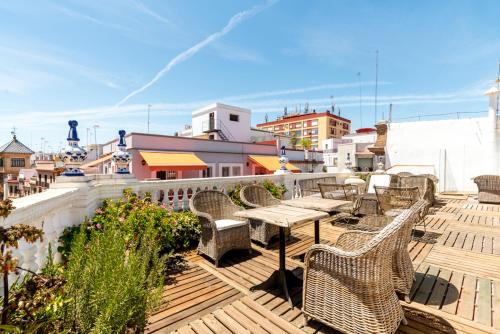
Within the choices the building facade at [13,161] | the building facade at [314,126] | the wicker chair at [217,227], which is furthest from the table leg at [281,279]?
the building facade at [13,161]

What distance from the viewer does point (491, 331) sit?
85.5 inches

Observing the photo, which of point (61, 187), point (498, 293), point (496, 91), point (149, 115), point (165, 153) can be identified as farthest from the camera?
point (149, 115)

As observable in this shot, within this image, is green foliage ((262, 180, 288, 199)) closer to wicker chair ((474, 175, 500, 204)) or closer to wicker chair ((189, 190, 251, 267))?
wicker chair ((189, 190, 251, 267))

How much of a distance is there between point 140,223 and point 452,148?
53.2 feet

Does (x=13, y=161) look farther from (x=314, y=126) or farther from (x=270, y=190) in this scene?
(x=314, y=126)

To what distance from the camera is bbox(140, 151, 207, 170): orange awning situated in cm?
1414

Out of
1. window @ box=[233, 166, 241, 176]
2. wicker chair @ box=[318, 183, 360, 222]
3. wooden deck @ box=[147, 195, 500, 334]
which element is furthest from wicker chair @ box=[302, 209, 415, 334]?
window @ box=[233, 166, 241, 176]

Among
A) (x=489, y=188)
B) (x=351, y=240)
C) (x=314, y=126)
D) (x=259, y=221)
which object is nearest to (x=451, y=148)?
(x=489, y=188)

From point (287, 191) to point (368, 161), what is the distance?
1045 inches

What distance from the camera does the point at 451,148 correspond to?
12.8 m

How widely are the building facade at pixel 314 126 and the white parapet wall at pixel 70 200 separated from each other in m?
52.0

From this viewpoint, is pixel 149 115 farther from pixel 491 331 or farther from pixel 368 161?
pixel 491 331

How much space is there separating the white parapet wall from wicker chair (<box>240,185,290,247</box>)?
1395mm

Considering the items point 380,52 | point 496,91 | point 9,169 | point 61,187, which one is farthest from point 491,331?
point 9,169
